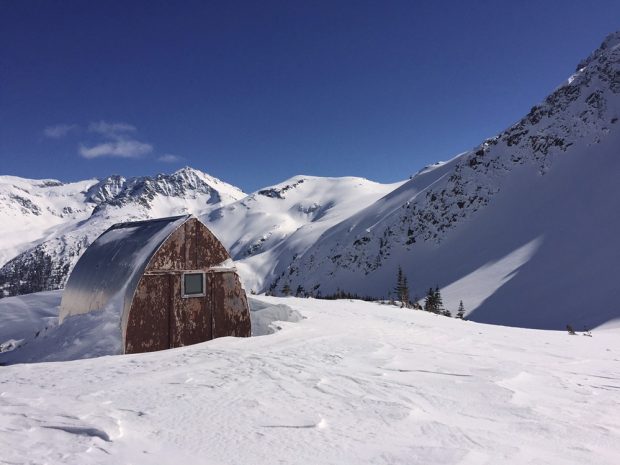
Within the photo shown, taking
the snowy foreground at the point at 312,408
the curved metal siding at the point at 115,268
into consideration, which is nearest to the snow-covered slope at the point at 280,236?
the curved metal siding at the point at 115,268

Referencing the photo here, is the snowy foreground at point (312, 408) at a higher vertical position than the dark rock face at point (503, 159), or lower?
lower

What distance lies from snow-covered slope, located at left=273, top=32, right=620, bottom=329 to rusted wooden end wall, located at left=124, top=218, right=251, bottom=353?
2545cm

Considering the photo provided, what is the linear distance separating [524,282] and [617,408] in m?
34.5

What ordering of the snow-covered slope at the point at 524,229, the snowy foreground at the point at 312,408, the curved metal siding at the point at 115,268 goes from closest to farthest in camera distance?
the snowy foreground at the point at 312,408, the curved metal siding at the point at 115,268, the snow-covered slope at the point at 524,229

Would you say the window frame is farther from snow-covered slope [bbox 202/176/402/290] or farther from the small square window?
snow-covered slope [bbox 202/176/402/290]

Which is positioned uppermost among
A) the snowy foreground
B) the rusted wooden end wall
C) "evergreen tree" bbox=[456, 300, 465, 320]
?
the rusted wooden end wall

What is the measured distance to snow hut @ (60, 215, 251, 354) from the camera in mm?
10269

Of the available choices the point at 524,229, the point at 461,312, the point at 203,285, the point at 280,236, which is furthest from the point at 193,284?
the point at 280,236

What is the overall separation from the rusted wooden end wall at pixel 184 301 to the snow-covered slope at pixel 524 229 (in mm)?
25449

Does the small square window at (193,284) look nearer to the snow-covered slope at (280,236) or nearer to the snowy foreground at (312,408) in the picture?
the snowy foreground at (312,408)

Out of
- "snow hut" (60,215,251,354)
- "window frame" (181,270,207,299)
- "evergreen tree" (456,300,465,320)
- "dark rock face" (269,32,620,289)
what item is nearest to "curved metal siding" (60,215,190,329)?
"snow hut" (60,215,251,354)

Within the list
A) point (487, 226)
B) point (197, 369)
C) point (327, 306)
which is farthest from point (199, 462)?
point (487, 226)

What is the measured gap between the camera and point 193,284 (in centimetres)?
1129

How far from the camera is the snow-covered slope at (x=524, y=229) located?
33938 mm
